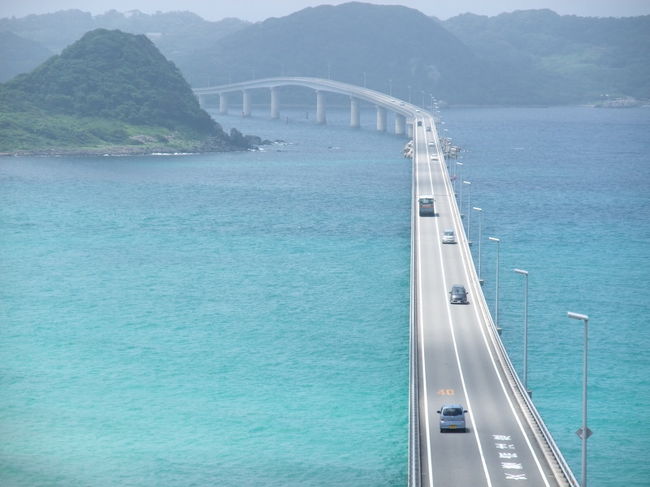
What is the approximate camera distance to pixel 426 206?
10956 cm

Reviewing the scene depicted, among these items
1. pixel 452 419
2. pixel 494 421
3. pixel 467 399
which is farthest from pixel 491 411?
pixel 452 419

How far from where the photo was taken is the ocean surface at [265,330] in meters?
55.9

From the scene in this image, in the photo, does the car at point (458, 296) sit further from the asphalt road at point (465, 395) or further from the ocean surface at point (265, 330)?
the ocean surface at point (265, 330)

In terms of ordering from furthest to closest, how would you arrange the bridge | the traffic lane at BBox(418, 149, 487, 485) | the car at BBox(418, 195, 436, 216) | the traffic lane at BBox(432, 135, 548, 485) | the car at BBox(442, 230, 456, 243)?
the car at BBox(418, 195, 436, 216) → the car at BBox(442, 230, 456, 243) → the traffic lane at BBox(432, 135, 548, 485) → the traffic lane at BBox(418, 149, 487, 485) → the bridge

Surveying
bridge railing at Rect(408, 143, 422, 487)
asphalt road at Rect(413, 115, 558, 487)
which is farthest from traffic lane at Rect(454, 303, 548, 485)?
bridge railing at Rect(408, 143, 422, 487)

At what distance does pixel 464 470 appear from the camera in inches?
1758

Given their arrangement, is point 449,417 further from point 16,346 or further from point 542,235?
point 542,235

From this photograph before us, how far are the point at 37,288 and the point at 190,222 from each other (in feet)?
116

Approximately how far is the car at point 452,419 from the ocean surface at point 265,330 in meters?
4.68

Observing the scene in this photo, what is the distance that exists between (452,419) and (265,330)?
105 feet

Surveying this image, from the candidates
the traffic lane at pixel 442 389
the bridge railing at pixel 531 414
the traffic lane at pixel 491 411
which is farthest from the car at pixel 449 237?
the traffic lane at pixel 491 411

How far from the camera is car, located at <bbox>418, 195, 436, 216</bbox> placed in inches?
4291

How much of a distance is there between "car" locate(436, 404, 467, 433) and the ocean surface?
4.68 meters

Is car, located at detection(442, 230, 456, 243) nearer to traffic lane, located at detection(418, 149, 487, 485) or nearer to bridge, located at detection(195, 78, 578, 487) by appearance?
traffic lane, located at detection(418, 149, 487, 485)
